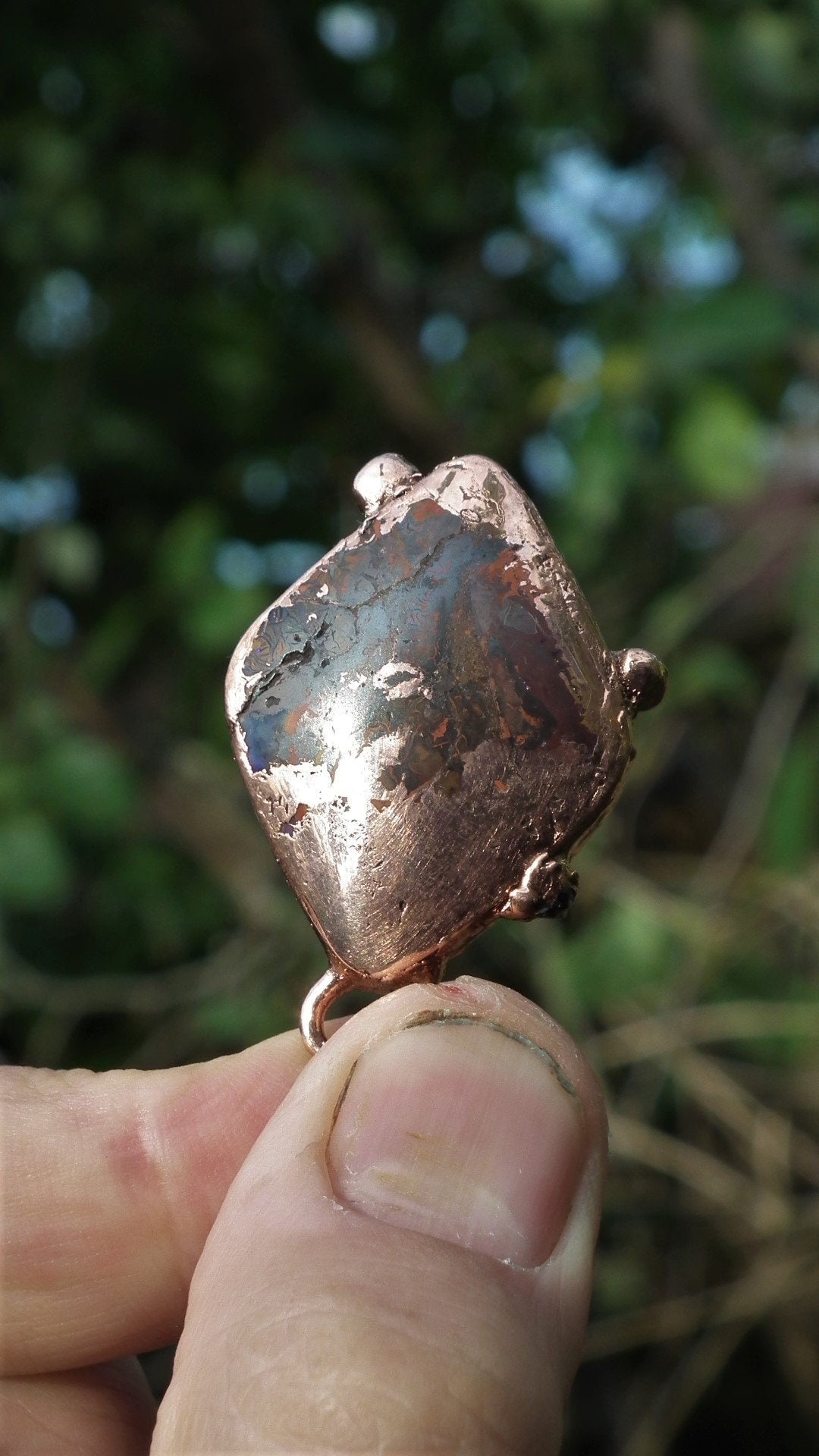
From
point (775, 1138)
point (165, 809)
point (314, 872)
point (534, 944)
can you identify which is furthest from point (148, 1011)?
point (314, 872)

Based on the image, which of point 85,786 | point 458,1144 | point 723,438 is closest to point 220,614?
point 85,786

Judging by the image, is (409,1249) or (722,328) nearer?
(409,1249)

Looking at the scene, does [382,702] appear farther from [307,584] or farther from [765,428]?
[765,428]

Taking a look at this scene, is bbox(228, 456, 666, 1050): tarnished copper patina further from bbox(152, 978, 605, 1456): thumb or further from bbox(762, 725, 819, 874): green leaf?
bbox(762, 725, 819, 874): green leaf

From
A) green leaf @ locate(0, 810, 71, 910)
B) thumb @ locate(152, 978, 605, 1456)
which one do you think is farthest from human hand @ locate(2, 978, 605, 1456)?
green leaf @ locate(0, 810, 71, 910)

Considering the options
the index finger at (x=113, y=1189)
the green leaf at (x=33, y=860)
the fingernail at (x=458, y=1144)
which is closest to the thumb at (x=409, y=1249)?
the fingernail at (x=458, y=1144)

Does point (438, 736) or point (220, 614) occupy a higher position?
point (438, 736)

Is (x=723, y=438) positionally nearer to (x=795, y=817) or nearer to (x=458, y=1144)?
(x=795, y=817)
